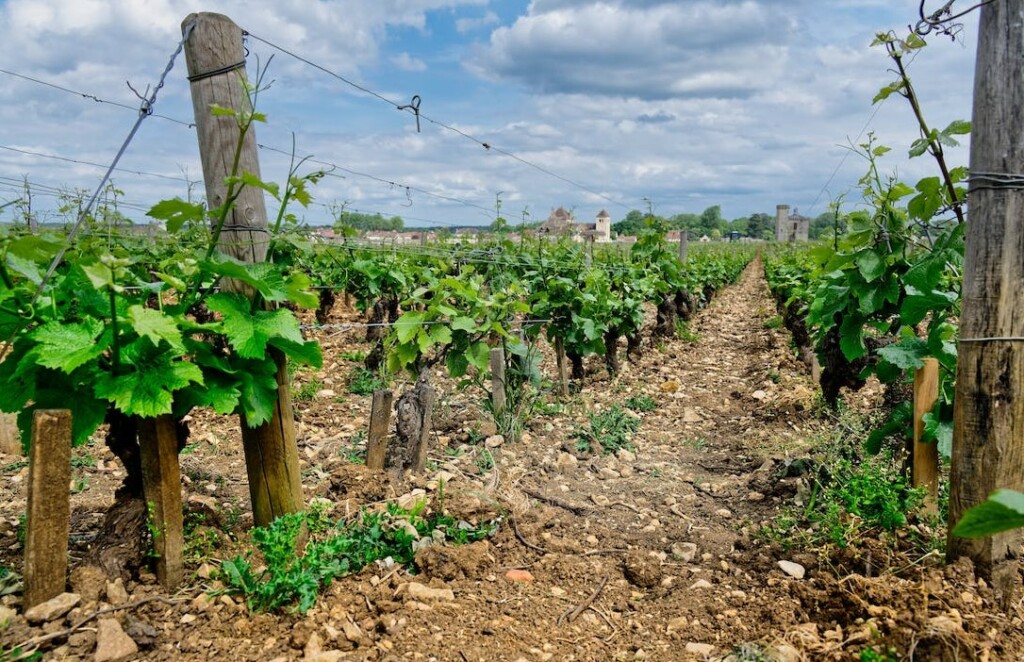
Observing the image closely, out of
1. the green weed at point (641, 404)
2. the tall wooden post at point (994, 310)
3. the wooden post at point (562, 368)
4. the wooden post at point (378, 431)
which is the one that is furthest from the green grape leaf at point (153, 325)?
the green weed at point (641, 404)

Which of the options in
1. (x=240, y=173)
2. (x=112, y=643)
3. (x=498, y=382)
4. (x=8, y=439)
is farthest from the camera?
(x=498, y=382)

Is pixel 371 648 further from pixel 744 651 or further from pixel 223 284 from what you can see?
pixel 223 284

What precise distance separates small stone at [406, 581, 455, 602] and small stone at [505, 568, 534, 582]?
30cm

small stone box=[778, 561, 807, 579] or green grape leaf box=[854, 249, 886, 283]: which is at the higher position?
green grape leaf box=[854, 249, 886, 283]

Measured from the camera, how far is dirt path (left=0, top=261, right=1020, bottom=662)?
249 cm

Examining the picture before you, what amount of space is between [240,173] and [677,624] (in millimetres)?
2489

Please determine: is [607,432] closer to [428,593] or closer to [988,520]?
[428,593]

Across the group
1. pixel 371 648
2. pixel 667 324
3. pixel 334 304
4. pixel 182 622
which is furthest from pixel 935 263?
pixel 334 304

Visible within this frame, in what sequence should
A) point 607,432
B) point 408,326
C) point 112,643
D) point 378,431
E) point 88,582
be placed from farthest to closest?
1. point 607,432
2. point 408,326
3. point 378,431
4. point 88,582
5. point 112,643

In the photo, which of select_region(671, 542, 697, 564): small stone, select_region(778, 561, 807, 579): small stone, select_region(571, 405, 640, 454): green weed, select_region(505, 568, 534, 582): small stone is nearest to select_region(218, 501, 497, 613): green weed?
select_region(505, 568, 534, 582): small stone

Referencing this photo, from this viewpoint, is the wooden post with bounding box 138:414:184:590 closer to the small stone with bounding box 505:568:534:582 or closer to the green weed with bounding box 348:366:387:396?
the small stone with bounding box 505:568:534:582

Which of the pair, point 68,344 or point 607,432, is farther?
point 607,432

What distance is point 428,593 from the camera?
9.28 ft

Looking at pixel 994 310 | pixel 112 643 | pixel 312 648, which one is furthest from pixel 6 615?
pixel 994 310
